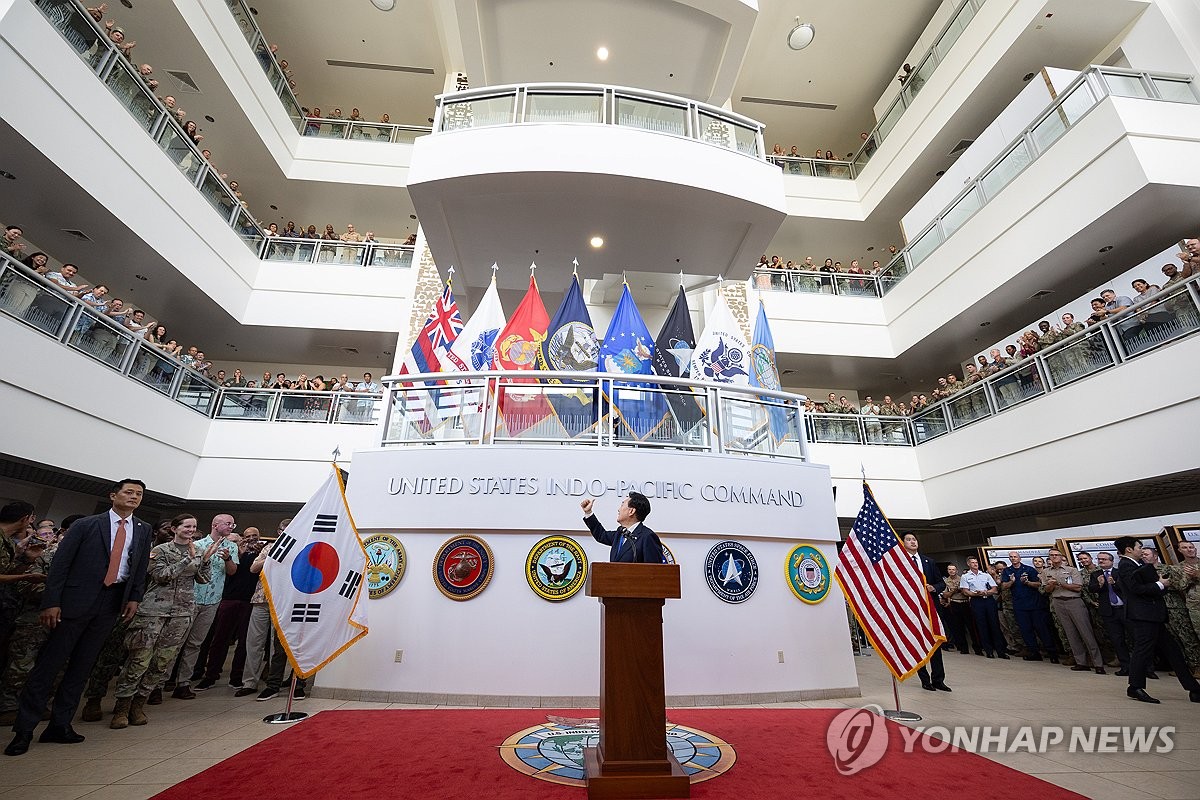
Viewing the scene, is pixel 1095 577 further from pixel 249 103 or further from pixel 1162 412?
pixel 249 103

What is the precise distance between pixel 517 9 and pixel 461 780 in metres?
11.6

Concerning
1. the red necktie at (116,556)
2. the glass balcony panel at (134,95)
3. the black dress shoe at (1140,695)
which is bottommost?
the black dress shoe at (1140,695)

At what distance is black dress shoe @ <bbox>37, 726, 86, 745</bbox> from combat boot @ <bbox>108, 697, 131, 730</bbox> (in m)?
0.42

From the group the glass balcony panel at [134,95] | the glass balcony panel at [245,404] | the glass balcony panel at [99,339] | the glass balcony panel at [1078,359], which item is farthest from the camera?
the glass balcony panel at [245,404]

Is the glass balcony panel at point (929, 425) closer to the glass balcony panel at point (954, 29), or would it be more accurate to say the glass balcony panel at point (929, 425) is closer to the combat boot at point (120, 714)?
the glass balcony panel at point (954, 29)

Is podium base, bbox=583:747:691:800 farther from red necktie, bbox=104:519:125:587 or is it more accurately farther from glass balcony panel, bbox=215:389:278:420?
glass balcony panel, bbox=215:389:278:420

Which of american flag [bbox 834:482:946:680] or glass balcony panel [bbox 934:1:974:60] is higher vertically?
glass balcony panel [bbox 934:1:974:60]

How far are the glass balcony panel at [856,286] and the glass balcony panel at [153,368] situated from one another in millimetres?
15070

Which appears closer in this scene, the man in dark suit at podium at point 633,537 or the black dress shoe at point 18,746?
the black dress shoe at point 18,746

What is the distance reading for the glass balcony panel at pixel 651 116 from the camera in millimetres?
8500

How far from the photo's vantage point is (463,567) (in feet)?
17.9

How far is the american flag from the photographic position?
485 centimetres

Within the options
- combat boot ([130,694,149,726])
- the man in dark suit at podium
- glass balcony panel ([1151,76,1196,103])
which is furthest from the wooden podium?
glass balcony panel ([1151,76,1196,103])

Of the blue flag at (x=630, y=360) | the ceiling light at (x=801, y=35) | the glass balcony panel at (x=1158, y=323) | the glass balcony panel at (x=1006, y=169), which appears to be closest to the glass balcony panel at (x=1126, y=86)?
the glass balcony panel at (x=1006, y=169)
